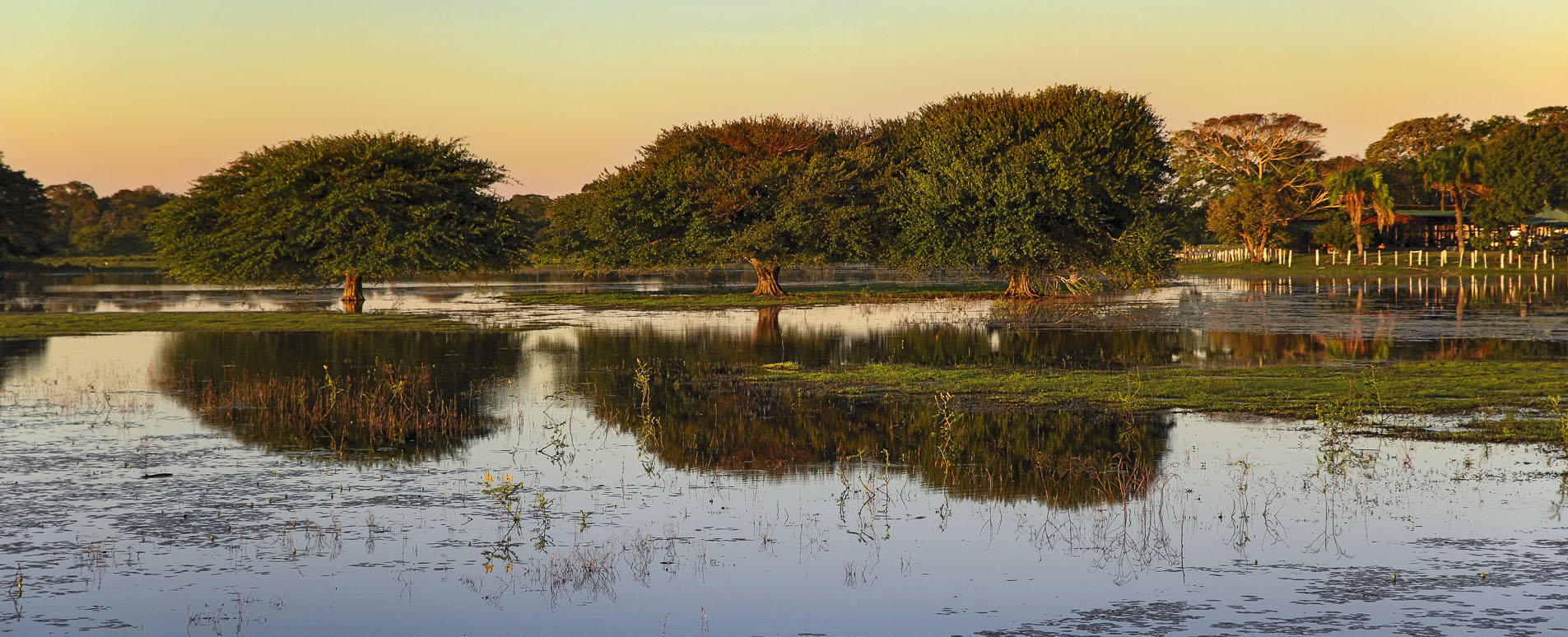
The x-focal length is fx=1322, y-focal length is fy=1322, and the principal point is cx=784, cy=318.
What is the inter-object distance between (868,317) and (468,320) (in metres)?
13.2

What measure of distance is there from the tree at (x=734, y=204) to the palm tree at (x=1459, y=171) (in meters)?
65.4

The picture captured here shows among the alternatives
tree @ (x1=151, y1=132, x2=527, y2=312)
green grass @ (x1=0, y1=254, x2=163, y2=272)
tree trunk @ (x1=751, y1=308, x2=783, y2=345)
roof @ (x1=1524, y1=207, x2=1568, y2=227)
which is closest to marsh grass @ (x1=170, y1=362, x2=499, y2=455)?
tree trunk @ (x1=751, y1=308, x2=783, y2=345)

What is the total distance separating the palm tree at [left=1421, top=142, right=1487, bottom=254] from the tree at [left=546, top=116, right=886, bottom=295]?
6543 cm

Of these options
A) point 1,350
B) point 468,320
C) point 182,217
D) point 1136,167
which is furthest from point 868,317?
point 182,217

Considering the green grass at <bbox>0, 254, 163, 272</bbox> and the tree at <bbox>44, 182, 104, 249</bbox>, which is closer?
the green grass at <bbox>0, 254, 163, 272</bbox>

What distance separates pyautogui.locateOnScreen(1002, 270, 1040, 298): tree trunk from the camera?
189 ft

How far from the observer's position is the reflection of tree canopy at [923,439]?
14258 mm

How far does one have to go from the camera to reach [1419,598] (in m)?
9.57

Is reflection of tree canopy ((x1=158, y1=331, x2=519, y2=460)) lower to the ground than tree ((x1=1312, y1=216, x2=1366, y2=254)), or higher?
lower

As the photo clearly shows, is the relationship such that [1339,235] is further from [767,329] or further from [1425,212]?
[767,329]

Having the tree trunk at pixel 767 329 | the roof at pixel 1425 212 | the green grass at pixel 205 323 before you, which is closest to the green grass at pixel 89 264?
the green grass at pixel 205 323

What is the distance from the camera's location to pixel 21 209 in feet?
343

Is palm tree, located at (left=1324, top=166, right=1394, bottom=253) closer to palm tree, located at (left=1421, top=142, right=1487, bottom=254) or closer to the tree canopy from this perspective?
palm tree, located at (left=1421, top=142, right=1487, bottom=254)

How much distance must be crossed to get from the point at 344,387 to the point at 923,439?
37.7 feet
